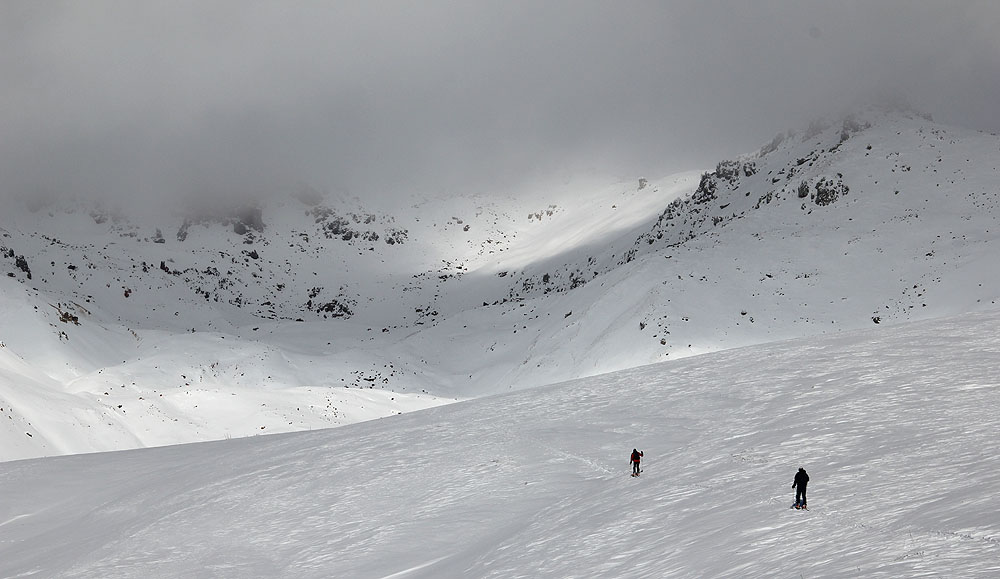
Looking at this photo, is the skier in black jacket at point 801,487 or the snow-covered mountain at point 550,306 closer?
the skier in black jacket at point 801,487

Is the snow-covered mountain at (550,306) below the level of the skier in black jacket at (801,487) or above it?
above

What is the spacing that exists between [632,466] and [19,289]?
4239 cm

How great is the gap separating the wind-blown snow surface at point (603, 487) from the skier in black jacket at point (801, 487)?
0.27m

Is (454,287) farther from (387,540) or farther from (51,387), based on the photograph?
(387,540)

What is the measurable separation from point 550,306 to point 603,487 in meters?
43.5

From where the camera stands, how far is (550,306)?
59.1 m

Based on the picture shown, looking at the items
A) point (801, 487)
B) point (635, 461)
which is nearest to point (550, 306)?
point (635, 461)

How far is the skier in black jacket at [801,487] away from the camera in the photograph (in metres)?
11.5

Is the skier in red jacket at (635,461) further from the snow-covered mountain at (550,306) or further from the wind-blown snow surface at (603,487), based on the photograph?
the snow-covered mountain at (550,306)

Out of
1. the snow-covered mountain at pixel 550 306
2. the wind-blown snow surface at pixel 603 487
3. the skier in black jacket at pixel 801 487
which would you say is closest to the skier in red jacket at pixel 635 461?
the wind-blown snow surface at pixel 603 487

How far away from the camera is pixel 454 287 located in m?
96.4

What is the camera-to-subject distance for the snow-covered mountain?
37.5 meters

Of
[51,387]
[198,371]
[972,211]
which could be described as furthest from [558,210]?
[51,387]

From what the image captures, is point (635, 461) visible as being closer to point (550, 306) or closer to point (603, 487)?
point (603, 487)
